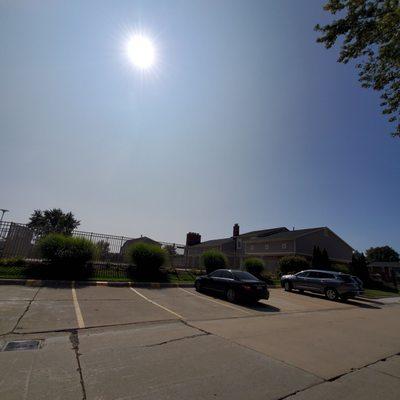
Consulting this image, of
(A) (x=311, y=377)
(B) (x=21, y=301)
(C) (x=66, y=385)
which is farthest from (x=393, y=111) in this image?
(B) (x=21, y=301)

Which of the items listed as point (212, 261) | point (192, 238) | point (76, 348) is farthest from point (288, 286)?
point (192, 238)

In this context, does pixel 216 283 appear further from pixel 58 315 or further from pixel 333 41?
pixel 333 41

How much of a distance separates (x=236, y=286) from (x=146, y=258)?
20.2 ft

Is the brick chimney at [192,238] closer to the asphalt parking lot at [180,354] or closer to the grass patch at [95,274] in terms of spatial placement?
the grass patch at [95,274]

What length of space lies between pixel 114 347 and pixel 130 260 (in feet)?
38.3

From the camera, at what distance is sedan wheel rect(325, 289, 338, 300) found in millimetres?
17062

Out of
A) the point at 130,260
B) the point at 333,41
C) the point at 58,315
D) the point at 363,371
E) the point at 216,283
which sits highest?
the point at 333,41

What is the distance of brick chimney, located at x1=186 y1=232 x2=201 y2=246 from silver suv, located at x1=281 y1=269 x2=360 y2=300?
110 feet

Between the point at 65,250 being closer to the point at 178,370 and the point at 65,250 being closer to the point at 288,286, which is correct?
the point at 178,370

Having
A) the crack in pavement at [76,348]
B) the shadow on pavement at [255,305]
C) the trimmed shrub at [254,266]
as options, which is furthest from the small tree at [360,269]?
the crack in pavement at [76,348]

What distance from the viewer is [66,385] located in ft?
12.1

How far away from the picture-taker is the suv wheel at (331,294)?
17062 millimetres

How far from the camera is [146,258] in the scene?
54.2ft

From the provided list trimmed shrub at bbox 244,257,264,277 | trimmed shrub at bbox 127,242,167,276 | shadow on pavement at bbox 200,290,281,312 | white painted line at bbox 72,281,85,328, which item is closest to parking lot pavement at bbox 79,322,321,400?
white painted line at bbox 72,281,85,328
